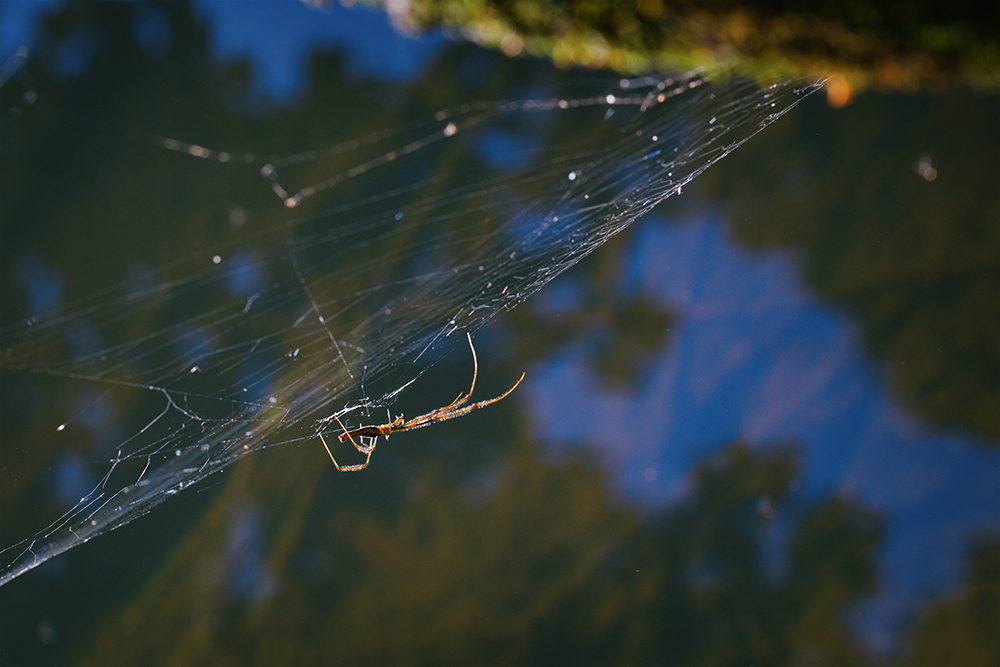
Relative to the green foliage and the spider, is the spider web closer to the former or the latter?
the spider

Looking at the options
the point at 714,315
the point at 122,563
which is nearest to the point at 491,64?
the point at 714,315

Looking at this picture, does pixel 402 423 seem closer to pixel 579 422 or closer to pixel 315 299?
pixel 315 299

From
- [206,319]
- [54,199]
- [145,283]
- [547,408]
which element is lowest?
[547,408]

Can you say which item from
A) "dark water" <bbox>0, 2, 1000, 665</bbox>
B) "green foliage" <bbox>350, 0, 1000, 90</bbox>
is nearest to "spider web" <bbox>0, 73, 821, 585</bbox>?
"dark water" <bbox>0, 2, 1000, 665</bbox>

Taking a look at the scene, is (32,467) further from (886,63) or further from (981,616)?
(981,616)

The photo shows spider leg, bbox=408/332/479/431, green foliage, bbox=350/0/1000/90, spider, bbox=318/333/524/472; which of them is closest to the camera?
green foliage, bbox=350/0/1000/90

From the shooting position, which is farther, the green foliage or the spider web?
the spider web

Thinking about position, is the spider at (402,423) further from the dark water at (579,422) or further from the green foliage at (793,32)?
the green foliage at (793,32)

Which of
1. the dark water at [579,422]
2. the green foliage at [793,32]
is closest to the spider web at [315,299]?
the dark water at [579,422]
